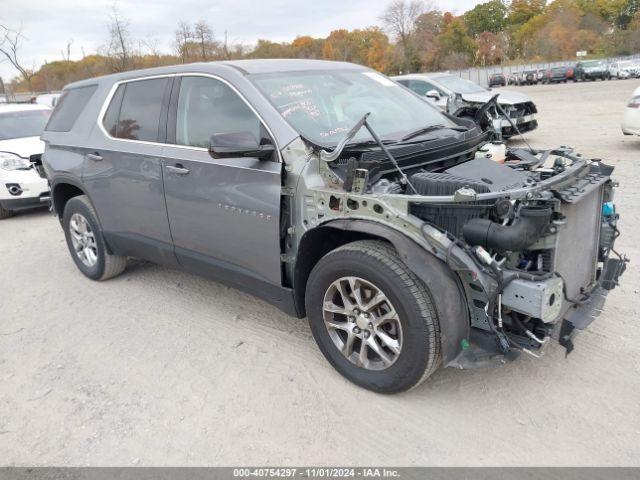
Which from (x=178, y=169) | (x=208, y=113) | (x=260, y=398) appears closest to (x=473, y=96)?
(x=208, y=113)

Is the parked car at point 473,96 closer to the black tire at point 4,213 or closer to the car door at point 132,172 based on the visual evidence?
the car door at point 132,172

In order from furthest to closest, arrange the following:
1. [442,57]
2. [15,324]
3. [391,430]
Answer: [442,57]
[15,324]
[391,430]

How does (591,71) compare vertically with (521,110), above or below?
above

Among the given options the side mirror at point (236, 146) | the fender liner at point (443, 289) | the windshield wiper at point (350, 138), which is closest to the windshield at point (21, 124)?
the side mirror at point (236, 146)

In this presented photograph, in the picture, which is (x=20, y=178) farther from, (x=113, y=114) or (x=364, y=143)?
(x=364, y=143)

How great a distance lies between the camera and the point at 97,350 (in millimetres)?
3986

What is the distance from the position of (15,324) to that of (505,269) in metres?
3.98

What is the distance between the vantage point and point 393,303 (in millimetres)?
2945

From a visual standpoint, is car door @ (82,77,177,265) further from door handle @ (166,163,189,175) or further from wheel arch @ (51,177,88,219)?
wheel arch @ (51,177,88,219)

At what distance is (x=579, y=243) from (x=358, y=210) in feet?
4.35

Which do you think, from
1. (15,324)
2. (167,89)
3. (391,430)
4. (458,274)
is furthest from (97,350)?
(458,274)

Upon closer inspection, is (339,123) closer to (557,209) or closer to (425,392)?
(557,209)

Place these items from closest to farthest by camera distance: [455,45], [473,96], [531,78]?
1. [473,96]
2. [531,78]
3. [455,45]

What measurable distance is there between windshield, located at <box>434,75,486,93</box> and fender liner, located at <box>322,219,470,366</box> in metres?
10.6
